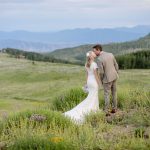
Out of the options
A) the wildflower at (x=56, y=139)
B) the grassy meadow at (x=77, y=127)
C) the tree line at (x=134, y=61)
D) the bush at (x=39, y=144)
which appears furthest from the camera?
the tree line at (x=134, y=61)

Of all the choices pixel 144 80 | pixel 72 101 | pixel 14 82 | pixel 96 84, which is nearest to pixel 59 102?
pixel 72 101

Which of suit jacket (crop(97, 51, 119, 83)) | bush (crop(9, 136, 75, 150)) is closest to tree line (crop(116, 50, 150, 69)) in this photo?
suit jacket (crop(97, 51, 119, 83))

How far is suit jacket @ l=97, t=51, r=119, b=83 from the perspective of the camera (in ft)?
61.2

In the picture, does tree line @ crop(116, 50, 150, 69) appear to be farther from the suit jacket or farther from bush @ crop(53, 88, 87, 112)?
the suit jacket

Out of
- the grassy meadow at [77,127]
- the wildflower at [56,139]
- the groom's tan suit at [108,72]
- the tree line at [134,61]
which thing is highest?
the groom's tan suit at [108,72]

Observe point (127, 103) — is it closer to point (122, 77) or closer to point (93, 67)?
point (93, 67)

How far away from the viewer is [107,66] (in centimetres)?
1869

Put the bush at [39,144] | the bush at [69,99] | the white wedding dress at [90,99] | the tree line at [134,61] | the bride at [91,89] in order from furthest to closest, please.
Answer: the tree line at [134,61] < the bush at [69,99] < the white wedding dress at [90,99] < the bride at [91,89] < the bush at [39,144]

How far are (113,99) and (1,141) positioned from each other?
6.44 metres

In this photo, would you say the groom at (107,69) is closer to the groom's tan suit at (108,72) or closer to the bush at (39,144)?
the groom's tan suit at (108,72)

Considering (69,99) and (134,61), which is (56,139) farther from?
(134,61)

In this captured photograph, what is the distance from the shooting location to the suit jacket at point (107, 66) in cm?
1866

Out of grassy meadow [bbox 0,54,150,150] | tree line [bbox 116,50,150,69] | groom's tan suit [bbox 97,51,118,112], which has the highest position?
groom's tan suit [bbox 97,51,118,112]

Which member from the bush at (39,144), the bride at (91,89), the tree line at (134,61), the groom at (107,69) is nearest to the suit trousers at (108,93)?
the groom at (107,69)
